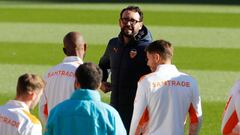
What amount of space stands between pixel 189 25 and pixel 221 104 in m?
6.16

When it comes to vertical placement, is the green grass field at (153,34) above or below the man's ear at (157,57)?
below

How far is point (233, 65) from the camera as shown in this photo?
1336 centimetres

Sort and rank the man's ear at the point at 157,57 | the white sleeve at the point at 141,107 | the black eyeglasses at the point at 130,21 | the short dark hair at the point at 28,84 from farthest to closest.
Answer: the black eyeglasses at the point at 130,21
the man's ear at the point at 157,57
the white sleeve at the point at 141,107
the short dark hair at the point at 28,84

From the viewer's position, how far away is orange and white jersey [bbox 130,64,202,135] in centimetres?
643

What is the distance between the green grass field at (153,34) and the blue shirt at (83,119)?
4.33m

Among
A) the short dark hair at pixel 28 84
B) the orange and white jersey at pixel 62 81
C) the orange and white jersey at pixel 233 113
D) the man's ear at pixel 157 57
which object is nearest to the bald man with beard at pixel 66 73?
the orange and white jersey at pixel 62 81

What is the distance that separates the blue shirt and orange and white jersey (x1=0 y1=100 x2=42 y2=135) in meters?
0.26

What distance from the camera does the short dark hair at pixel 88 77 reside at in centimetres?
535

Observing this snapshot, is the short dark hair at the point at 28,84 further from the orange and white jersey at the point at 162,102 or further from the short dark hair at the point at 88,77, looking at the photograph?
the orange and white jersey at the point at 162,102

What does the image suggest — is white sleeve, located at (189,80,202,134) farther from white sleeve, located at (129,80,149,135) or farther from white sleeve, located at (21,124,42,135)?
white sleeve, located at (21,124,42,135)

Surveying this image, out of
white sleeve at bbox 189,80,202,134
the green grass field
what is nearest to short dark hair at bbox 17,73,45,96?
white sleeve at bbox 189,80,202,134

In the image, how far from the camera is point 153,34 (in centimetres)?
1579

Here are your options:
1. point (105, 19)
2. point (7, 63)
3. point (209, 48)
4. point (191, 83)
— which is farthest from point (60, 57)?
point (191, 83)

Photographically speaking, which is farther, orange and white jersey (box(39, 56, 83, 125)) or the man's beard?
the man's beard
